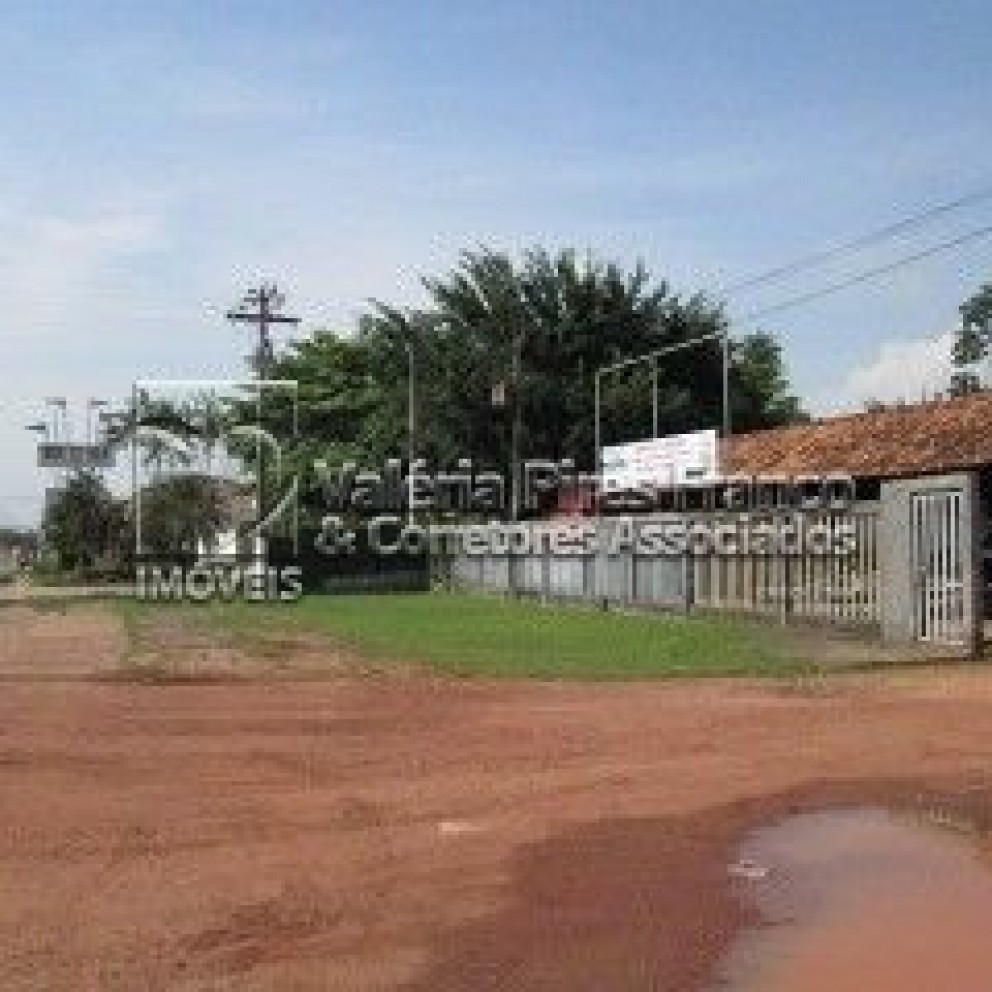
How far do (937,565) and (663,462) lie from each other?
19.7 meters

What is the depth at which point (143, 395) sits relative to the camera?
94812 millimetres

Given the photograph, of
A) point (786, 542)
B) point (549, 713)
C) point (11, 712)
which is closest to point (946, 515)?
point (786, 542)

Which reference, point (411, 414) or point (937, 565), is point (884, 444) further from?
point (411, 414)

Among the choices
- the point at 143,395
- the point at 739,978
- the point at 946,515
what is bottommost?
the point at 739,978

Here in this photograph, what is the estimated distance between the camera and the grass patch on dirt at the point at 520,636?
24.6 metres

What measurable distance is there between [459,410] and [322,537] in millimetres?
7650

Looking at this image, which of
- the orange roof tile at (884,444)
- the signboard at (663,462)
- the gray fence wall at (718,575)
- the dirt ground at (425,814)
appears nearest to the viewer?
the dirt ground at (425,814)

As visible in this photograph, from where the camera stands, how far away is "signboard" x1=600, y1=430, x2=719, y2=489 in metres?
44.1

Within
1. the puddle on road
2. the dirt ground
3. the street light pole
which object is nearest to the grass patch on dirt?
the dirt ground

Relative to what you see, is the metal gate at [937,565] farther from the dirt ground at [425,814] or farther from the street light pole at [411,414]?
the street light pole at [411,414]

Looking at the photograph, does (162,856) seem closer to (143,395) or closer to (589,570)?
(589,570)

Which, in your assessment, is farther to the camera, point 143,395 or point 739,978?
point 143,395

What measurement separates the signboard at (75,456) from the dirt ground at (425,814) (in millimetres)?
80839

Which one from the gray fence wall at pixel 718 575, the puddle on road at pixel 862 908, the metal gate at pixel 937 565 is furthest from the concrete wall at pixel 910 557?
the puddle on road at pixel 862 908
